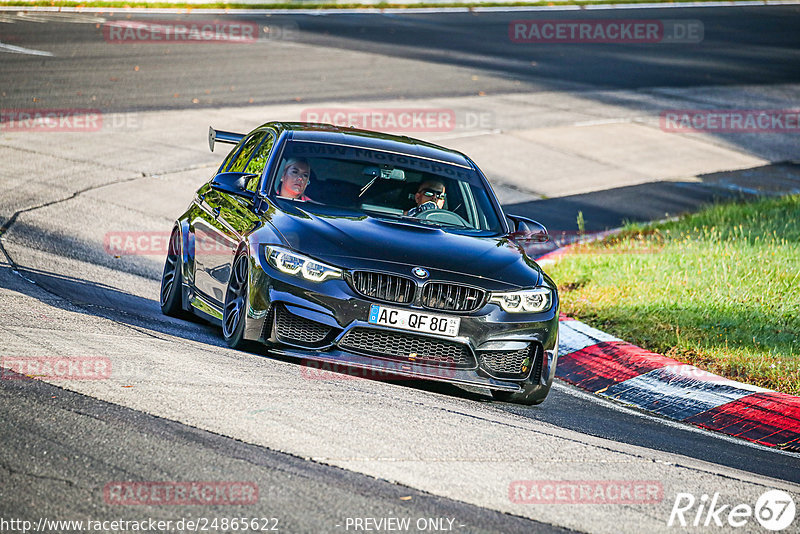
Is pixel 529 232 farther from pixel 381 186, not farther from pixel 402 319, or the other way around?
pixel 402 319

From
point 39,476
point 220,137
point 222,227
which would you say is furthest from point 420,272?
point 220,137

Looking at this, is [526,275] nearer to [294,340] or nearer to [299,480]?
[294,340]

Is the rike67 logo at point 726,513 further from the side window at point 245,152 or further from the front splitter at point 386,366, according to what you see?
the side window at point 245,152

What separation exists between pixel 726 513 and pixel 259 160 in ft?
16.0

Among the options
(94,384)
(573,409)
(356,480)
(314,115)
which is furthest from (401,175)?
(314,115)

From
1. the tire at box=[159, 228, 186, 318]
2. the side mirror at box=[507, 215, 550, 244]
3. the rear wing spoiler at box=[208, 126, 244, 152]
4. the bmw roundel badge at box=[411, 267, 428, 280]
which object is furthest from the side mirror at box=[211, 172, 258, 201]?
the side mirror at box=[507, 215, 550, 244]

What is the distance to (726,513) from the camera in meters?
5.45

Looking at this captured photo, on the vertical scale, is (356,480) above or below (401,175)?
below

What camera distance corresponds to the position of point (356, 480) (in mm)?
5176

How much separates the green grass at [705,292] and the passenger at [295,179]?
3.32m

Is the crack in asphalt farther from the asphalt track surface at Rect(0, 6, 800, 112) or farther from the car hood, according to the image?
the asphalt track surface at Rect(0, 6, 800, 112)

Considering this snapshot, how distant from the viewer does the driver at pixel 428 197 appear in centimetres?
855

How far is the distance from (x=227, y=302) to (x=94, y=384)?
6.39 feet

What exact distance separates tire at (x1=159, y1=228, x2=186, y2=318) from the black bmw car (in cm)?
28
